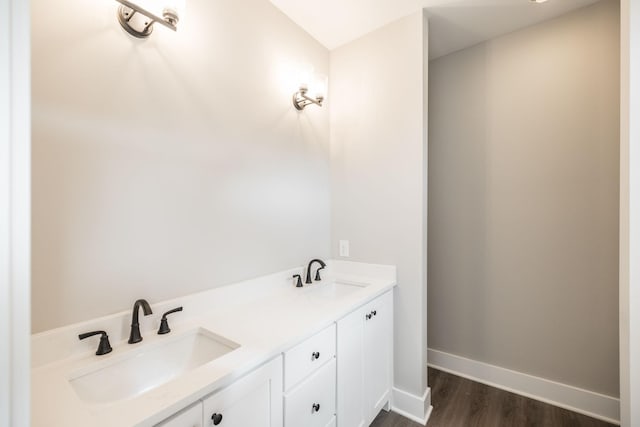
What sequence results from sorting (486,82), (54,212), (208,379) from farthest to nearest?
(486,82) → (54,212) → (208,379)

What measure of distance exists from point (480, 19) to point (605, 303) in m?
2.14

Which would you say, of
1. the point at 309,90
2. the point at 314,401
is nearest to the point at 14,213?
the point at 314,401

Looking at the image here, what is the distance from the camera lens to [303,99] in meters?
1.91

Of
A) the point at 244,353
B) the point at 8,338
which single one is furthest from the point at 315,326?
the point at 8,338

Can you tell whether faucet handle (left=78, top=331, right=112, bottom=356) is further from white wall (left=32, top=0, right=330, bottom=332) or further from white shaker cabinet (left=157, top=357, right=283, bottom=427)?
white shaker cabinet (left=157, top=357, right=283, bottom=427)

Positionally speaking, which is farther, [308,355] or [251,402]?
[308,355]

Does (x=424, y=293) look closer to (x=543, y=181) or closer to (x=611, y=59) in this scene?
(x=543, y=181)

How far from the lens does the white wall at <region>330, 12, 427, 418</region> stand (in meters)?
1.87

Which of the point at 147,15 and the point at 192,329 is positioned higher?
the point at 147,15

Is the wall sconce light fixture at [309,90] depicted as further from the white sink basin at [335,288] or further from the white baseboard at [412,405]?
the white baseboard at [412,405]

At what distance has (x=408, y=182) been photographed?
1.90 metres

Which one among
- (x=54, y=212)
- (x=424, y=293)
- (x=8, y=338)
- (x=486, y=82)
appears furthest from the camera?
(x=486, y=82)

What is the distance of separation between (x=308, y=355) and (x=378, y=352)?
744mm

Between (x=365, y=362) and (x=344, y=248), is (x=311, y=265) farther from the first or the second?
(x=365, y=362)
